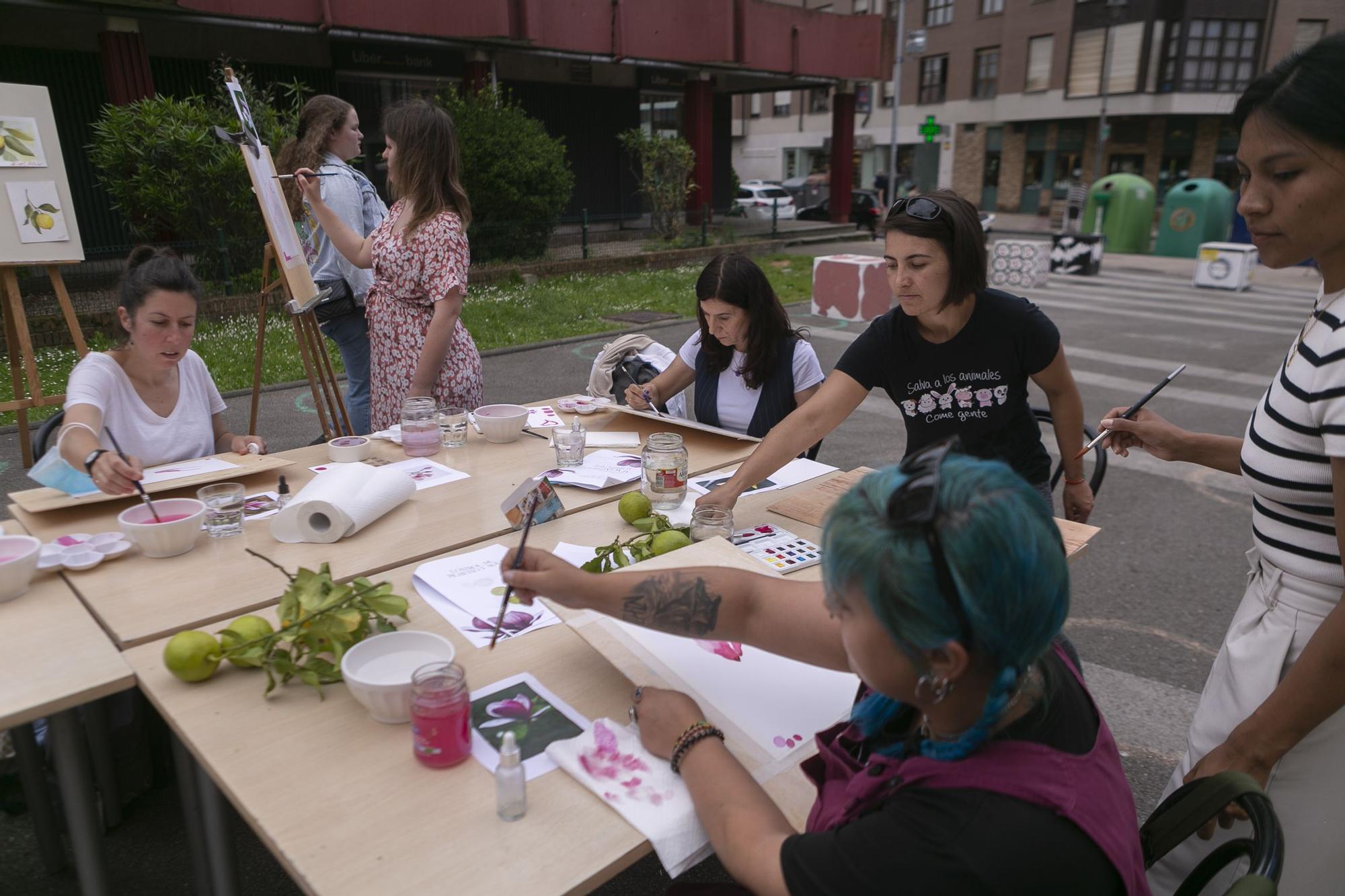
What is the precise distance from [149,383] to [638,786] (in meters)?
2.50

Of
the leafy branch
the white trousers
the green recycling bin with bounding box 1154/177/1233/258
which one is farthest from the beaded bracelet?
the green recycling bin with bounding box 1154/177/1233/258

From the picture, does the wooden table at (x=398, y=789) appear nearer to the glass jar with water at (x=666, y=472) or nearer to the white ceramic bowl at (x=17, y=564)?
the white ceramic bowl at (x=17, y=564)

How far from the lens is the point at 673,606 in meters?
1.58

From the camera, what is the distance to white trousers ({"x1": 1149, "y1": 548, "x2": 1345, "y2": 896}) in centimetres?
147

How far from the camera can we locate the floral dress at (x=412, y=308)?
139 inches

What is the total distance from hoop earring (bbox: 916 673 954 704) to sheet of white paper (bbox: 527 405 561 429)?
2.53m

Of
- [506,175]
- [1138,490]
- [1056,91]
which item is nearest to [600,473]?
[1138,490]

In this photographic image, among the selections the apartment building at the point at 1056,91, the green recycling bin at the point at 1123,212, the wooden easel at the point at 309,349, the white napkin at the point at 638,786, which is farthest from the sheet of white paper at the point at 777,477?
the apartment building at the point at 1056,91

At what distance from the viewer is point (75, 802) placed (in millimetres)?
1685

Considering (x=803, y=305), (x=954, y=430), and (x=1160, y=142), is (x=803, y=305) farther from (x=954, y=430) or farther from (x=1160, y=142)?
(x=1160, y=142)

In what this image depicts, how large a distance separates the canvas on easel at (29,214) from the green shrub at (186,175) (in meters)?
4.51

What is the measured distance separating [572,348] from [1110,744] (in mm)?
8213

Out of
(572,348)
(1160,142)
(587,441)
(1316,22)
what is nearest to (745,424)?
(587,441)

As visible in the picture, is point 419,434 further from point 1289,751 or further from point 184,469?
point 1289,751
